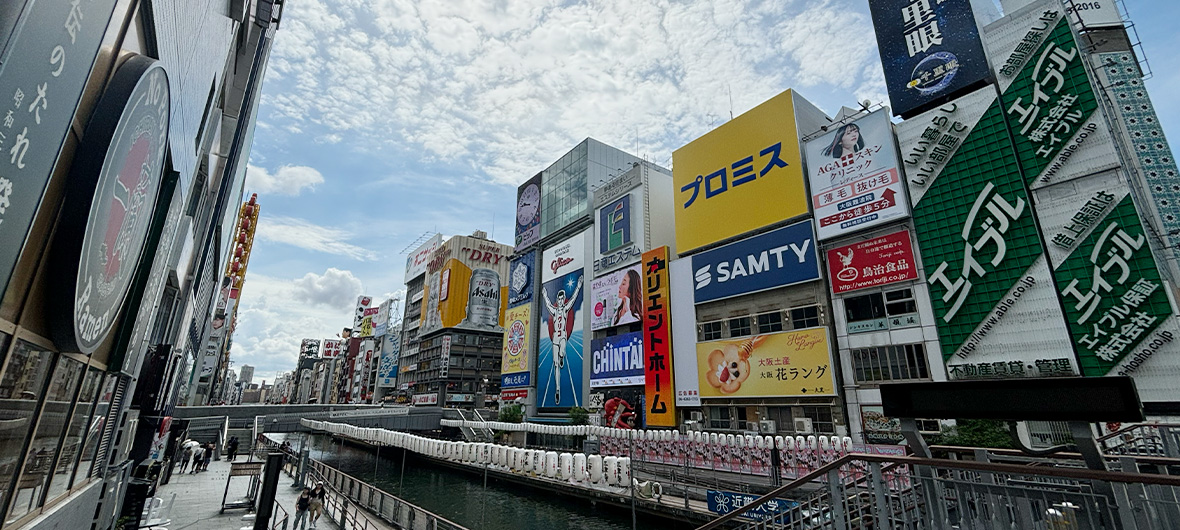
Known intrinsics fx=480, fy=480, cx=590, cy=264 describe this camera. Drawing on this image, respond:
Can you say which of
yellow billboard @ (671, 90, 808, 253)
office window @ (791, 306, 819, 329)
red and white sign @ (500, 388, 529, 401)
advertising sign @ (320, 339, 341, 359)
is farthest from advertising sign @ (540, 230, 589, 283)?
advertising sign @ (320, 339, 341, 359)

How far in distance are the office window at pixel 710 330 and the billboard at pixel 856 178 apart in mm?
9481

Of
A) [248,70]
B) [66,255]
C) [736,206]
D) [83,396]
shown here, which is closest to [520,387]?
A: [736,206]

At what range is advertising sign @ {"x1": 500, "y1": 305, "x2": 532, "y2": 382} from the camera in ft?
183

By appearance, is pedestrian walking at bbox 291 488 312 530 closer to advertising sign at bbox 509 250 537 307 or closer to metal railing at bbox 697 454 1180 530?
metal railing at bbox 697 454 1180 530

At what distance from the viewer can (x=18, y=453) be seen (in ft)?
13.1

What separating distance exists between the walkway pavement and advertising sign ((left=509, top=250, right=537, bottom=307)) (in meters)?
35.5

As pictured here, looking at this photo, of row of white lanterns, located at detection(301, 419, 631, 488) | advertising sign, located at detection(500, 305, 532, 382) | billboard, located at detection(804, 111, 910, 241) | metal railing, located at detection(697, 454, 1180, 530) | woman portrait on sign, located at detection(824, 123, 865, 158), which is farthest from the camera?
advertising sign, located at detection(500, 305, 532, 382)

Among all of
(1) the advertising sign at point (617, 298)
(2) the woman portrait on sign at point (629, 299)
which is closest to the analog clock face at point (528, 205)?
(1) the advertising sign at point (617, 298)

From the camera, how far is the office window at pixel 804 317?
29672mm

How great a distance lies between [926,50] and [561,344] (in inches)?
1490

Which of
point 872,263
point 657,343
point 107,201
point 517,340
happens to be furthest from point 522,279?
point 107,201

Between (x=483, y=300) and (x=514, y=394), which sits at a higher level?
(x=483, y=300)

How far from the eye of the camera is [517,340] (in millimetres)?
57219

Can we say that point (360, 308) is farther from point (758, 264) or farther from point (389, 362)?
point (758, 264)
